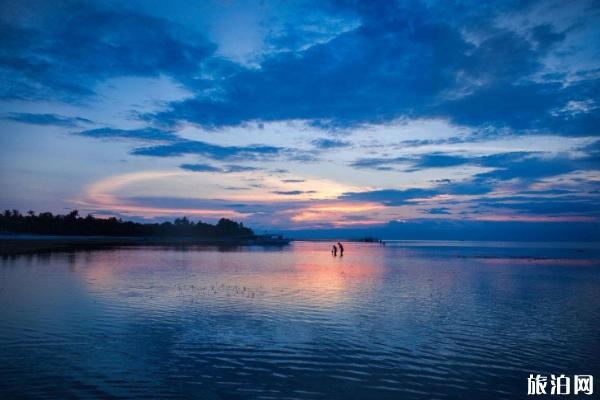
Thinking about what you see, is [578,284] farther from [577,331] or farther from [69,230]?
[69,230]

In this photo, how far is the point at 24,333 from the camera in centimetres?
1902

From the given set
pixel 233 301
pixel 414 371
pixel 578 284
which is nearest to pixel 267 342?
pixel 414 371

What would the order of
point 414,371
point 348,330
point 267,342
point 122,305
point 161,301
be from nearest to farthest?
point 414,371
point 267,342
point 348,330
point 122,305
point 161,301

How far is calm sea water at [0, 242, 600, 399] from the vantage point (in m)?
13.7

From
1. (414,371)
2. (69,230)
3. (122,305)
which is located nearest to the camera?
(414,371)

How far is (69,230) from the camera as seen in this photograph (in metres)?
174

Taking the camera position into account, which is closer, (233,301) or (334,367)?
(334,367)

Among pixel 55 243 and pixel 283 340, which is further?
pixel 55 243

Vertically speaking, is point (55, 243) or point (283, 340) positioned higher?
point (55, 243)

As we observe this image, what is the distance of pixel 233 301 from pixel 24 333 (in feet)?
40.1

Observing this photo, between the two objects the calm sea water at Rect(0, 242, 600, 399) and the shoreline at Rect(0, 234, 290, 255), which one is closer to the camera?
the calm sea water at Rect(0, 242, 600, 399)

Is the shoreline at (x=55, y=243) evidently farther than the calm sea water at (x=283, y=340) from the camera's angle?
Yes

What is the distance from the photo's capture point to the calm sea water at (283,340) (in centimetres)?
1370

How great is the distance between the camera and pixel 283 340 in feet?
62.2
